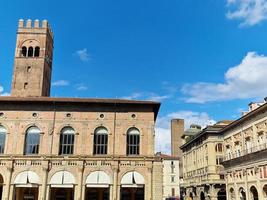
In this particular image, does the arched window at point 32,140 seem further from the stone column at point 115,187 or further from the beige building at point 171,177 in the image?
the beige building at point 171,177

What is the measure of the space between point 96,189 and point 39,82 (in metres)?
21.1

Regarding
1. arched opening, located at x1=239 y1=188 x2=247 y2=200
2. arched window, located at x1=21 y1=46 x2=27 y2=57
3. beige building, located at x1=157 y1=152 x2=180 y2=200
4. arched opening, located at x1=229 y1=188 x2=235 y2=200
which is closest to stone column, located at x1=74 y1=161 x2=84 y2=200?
arched opening, located at x1=239 y1=188 x2=247 y2=200

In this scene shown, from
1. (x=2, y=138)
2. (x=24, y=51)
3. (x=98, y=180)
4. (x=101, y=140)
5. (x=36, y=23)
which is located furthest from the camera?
(x=36, y=23)

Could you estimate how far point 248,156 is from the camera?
40.6m

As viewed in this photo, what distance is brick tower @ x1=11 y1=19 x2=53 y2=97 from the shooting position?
49.4 metres

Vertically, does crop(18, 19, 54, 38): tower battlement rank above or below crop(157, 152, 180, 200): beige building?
above

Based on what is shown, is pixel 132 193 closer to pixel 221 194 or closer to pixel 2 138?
pixel 2 138

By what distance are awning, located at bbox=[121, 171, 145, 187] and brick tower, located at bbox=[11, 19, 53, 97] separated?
862 inches

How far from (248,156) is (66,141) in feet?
71.5

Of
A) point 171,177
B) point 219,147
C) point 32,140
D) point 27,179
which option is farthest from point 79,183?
point 171,177

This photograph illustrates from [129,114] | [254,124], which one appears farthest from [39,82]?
[254,124]

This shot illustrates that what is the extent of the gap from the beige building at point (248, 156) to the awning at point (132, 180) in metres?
13.6

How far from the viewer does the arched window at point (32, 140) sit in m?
33.7

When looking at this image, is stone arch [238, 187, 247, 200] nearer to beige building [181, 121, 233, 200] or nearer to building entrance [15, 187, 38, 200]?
beige building [181, 121, 233, 200]
